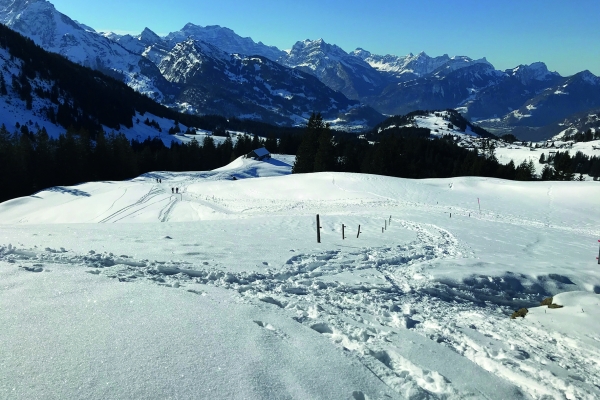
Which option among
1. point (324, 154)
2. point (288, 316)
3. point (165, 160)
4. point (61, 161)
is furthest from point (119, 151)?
point (288, 316)

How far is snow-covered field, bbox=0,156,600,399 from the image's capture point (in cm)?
504

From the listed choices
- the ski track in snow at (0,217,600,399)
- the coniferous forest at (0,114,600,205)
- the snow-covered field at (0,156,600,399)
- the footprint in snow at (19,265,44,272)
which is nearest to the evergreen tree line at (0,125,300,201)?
the coniferous forest at (0,114,600,205)

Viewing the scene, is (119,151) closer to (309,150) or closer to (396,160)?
(309,150)

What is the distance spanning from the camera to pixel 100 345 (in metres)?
5.40

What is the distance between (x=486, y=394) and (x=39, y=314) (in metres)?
7.80

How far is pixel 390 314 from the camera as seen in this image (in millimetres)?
9008

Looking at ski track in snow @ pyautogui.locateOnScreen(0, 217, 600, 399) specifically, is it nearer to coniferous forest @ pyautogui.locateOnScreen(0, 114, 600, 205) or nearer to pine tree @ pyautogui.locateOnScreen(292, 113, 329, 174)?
coniferous forest @ pyautogui.locateOnScreen(0, 114, 600, 205)

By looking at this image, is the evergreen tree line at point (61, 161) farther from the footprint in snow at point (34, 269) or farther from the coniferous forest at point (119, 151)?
the footprint in snow at point (34, 269)

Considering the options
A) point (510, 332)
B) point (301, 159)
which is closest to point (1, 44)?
point (301, 159)

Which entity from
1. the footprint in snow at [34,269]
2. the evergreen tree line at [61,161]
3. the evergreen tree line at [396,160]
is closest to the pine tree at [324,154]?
the evergreen tree line at [396,160]

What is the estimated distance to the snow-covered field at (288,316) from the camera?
504 cm

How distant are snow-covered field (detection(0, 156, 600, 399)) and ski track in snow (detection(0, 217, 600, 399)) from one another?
42 millimetres

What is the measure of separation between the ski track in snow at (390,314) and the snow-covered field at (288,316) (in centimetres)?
4

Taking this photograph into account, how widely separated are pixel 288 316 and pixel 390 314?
297 centimetres
